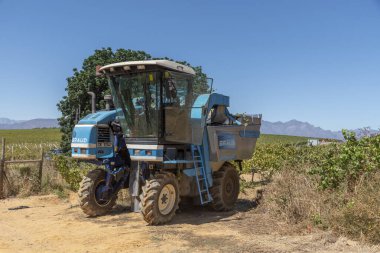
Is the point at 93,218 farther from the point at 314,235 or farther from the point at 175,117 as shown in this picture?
the point at 314,235

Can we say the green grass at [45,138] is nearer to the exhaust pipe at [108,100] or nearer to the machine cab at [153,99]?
the exhaust pipe at [108,100]

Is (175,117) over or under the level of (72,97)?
under

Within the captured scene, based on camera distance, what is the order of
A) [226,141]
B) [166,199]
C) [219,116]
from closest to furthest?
[166,199], [226,141], [219,116]

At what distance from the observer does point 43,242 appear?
275 inches

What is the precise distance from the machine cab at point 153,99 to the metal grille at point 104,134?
21.7 inches

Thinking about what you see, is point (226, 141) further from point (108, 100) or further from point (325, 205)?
point (325, 205)

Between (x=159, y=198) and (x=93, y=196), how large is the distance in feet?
6.37

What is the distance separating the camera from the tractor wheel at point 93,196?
905 cm

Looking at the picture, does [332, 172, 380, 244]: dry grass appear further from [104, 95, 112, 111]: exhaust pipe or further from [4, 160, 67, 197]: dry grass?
[4, 160, 67, 197]: dry grass

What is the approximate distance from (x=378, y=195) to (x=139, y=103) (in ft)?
16.7

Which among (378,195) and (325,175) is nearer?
(378,195)

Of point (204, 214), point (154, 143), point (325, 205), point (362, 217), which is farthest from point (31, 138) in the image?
point (362, 217)

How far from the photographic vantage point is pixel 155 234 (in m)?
7.34

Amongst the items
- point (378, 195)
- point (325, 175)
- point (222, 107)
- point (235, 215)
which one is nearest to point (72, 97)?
point (222, 107)
